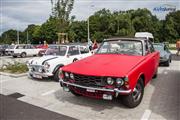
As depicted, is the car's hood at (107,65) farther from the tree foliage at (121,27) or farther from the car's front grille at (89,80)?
the tree foliage at (121,27)

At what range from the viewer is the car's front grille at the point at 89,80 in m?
6.05

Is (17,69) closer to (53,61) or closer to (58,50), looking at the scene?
(58,50)

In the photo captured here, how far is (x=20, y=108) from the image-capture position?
6.74 meters

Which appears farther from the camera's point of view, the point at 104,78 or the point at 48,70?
the point at 48,70

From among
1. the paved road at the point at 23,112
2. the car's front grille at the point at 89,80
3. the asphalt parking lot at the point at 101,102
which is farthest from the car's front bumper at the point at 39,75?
the car's front grille at the point at 89,80

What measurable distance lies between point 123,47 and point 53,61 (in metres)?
3.45

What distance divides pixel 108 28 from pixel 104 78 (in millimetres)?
70235

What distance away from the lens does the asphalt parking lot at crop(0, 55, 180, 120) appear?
19.8 ft

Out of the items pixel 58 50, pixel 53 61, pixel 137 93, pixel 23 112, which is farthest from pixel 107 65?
pixel 58 50

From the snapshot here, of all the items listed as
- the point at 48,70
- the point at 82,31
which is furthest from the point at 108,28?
the point at 48,70

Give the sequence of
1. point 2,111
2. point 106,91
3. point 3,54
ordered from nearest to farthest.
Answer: point 106,91 < point 2,111 < point 3,54

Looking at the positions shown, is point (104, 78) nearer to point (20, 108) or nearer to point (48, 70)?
point (20, 108)

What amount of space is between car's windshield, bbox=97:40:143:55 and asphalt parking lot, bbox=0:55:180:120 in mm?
1434

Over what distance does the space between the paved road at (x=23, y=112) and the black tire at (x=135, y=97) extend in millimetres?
1495
